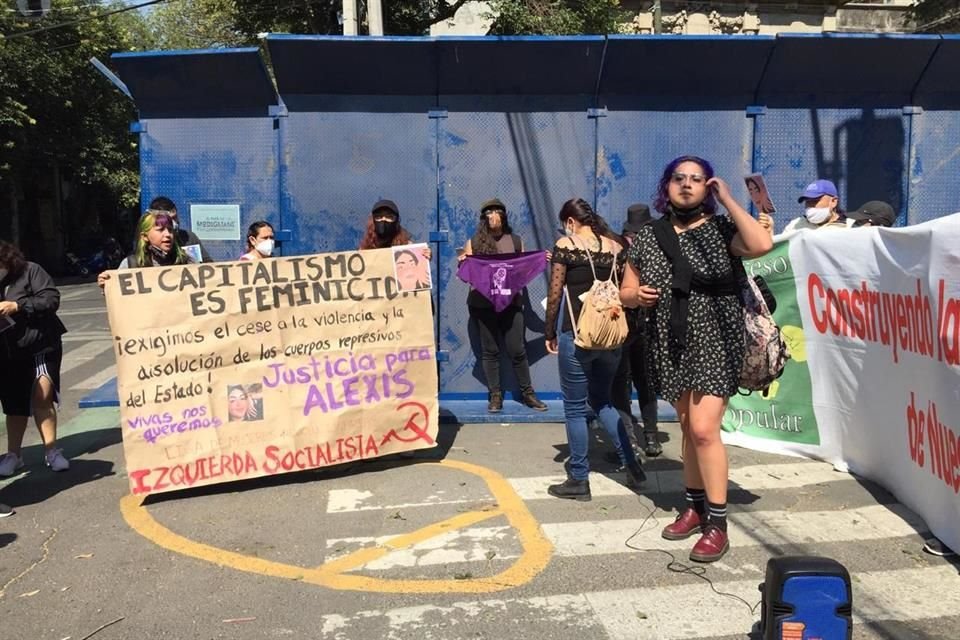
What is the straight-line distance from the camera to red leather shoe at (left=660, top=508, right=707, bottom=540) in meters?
4.13

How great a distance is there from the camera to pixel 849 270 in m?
4.97

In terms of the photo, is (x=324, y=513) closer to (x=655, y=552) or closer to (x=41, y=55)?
(x=655, y=552)

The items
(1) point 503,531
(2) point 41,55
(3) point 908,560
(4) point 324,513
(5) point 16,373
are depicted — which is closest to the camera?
(3) point 908,560

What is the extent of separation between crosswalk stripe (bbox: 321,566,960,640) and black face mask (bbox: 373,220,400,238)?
344 cm

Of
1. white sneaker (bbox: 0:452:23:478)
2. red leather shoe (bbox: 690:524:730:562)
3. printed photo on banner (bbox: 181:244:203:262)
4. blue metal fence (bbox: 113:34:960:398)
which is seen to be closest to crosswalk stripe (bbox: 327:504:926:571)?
red leather shoe (bbox: 690:524:730:562)

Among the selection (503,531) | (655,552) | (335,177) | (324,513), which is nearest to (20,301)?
(324,513)

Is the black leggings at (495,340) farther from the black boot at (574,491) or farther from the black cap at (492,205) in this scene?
the black boot at (574,491)

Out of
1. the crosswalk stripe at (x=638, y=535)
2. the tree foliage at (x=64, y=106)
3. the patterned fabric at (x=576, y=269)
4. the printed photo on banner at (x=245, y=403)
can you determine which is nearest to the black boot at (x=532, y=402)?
the patterned fabric at (x=576, y=269)

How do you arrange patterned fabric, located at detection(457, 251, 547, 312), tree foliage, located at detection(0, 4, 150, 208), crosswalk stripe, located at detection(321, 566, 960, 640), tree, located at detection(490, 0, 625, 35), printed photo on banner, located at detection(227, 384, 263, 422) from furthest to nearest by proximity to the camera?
tree foliage, located at detection(0, 4, 150, 208) < tree, located at detection(490, 0, 625, 35) < patterned fabric, located at detection(457, 251, 547, 312) < printed photo on banner, located at detection(227, 384, 263, 422) < crosswalk stripe, located at detection(321, 566, 960, 640)

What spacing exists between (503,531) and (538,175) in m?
3.78

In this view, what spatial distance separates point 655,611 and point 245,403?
2.91 meters

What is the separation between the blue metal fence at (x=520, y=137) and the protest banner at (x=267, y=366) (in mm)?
1740

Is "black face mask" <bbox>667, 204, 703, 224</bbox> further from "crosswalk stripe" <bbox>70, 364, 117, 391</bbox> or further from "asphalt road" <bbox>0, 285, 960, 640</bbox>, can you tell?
"crosswalk stripe" <bbox>70, 364, 117, 391</bbox>

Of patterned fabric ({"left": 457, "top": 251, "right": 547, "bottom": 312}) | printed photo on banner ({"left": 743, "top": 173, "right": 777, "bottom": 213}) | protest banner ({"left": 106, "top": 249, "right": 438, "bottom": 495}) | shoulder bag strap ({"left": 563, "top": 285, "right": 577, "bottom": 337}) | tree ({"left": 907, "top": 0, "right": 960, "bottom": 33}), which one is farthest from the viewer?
tree ({"left": 907, "top": 0, "right": 960, "bottom": 33})
